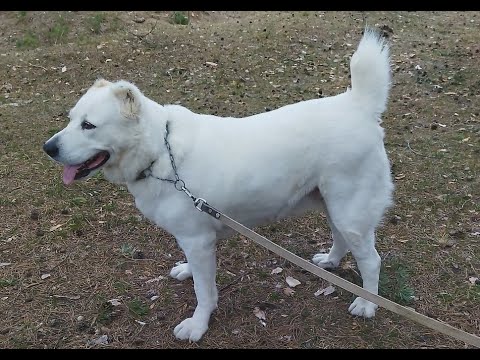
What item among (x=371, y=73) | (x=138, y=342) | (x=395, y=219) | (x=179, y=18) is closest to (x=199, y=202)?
(x=138, y=342)

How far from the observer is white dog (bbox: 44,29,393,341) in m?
2.94

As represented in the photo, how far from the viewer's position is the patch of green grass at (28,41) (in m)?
9.12

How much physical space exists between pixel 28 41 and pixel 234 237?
21.8 feet

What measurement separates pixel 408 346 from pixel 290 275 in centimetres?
94

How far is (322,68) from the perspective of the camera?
802cm

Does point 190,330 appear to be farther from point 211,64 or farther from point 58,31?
point 58,31

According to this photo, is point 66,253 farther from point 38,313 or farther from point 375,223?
point 375,223

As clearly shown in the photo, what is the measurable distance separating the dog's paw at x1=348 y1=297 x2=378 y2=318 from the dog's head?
1685 mm

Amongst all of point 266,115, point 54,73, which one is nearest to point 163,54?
point 54,73

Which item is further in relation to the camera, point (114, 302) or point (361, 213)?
point (114, 302)

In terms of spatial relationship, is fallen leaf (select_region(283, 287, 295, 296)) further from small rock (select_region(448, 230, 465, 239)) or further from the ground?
small rock (select_region(448, 230, 465, 239))

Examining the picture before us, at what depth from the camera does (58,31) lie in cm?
927

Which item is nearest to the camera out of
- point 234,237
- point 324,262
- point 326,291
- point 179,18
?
point 326,291

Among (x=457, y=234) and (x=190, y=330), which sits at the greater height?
(x=457, y=234)
